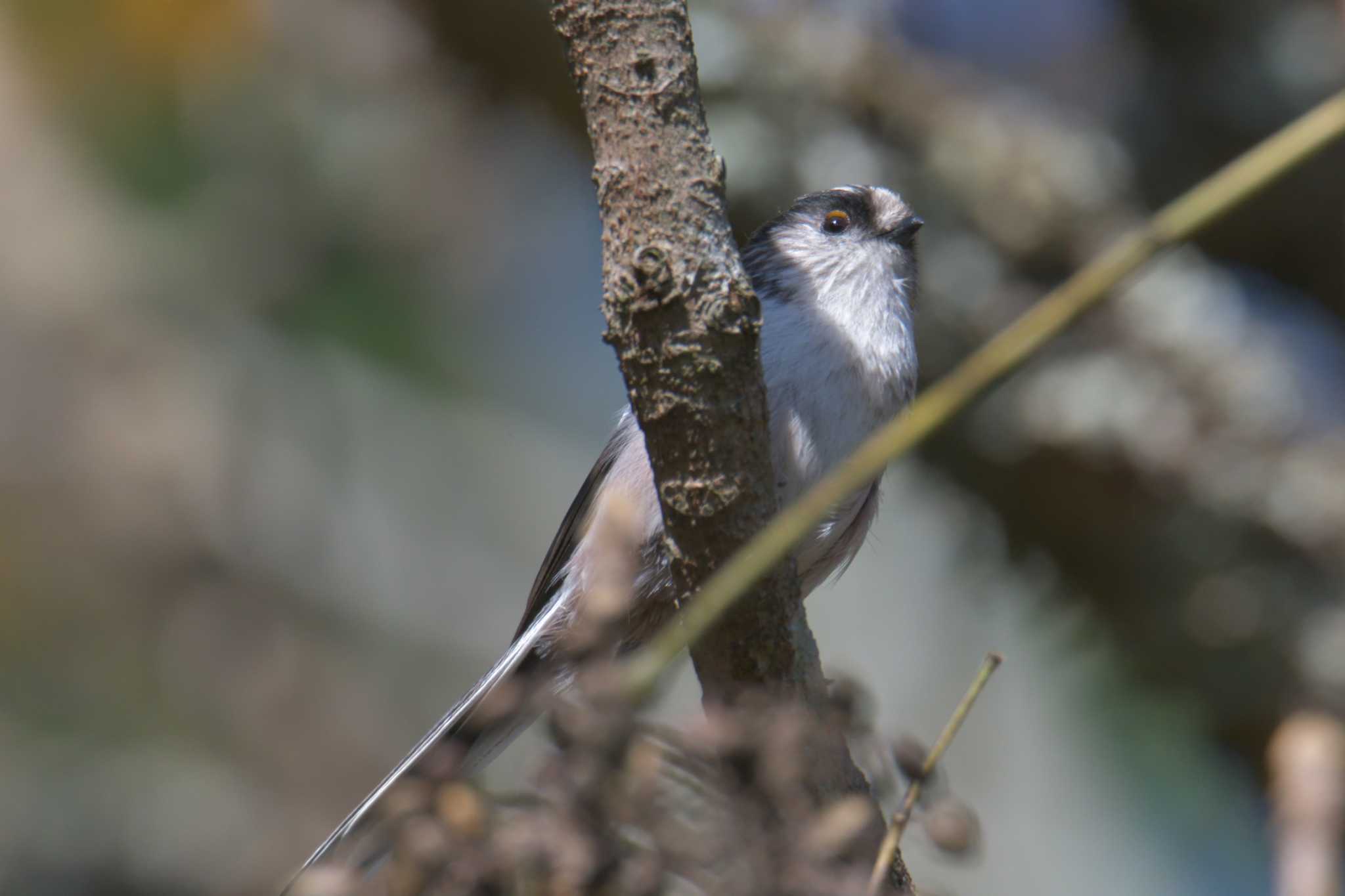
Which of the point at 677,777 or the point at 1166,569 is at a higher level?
the point at 1166,569

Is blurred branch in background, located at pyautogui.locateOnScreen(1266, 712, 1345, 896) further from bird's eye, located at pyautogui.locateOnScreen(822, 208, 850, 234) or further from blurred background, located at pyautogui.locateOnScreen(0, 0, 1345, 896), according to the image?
bird's eye, located at pyautogui.locateOnScreen(822, 208, 850, 234)

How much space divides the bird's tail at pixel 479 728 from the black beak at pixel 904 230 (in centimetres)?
124

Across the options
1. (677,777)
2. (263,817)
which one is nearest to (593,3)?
(677,777)

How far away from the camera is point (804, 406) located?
3018 millimetres

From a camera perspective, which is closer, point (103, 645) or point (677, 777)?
point (677, 777)

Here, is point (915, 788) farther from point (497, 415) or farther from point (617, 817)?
point (497, 415)

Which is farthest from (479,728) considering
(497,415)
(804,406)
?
(497,415)

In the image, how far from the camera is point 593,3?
6.08ft

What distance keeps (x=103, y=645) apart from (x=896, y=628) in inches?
169

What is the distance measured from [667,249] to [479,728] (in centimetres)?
134

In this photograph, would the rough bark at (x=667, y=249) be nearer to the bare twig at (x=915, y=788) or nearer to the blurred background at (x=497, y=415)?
the bare twig at (x=915, y=788)

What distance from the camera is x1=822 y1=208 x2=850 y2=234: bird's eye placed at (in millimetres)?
3574

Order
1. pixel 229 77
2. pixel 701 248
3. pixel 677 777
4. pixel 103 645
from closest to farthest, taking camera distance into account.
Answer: pixel 677 777 < pixel 701 248 < pixel 229 77 < pixel 103 645

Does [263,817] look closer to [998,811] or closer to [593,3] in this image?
[998,811]
